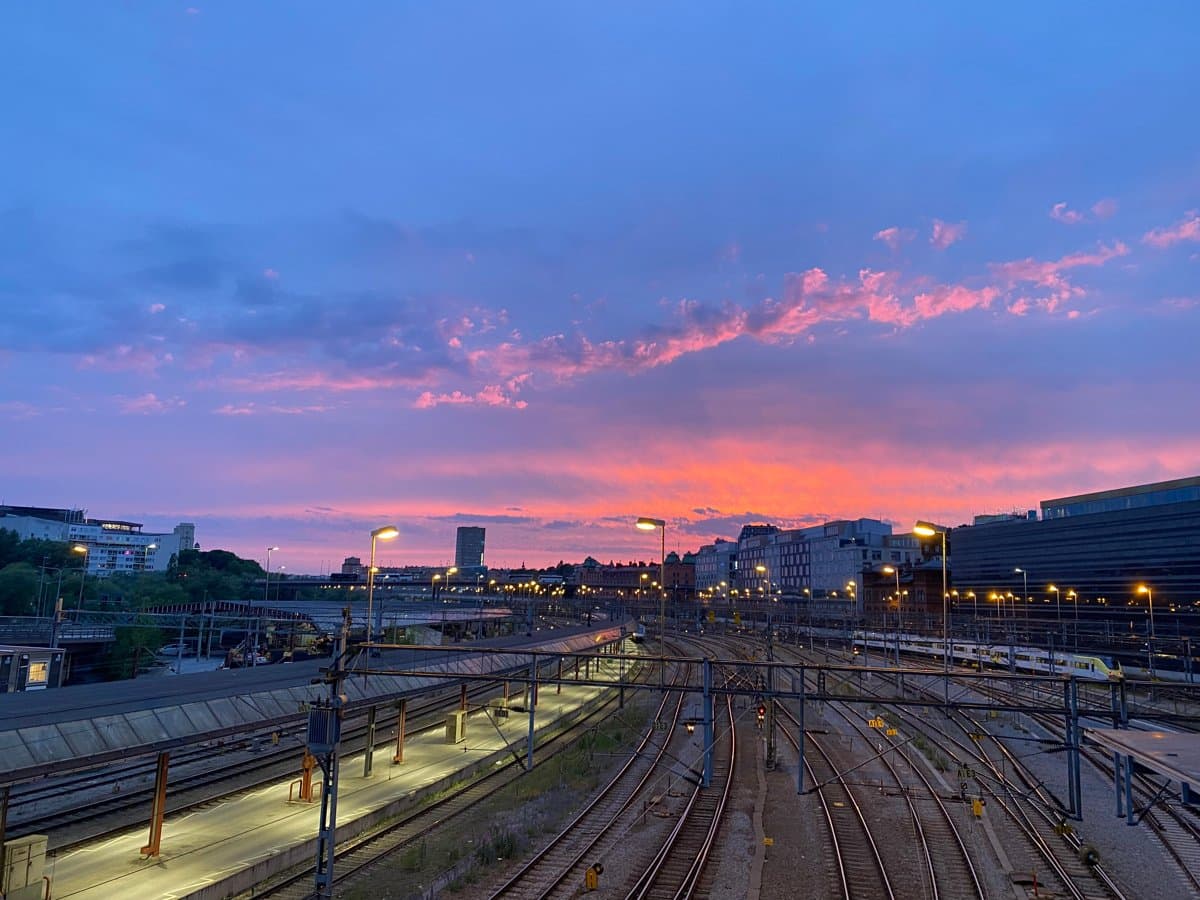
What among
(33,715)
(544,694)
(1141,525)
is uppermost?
(1141,525)

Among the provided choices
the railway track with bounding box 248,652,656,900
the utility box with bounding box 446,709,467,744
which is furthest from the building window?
the railway track with bounding box 248,652,656,900

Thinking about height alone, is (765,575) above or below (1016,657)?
above

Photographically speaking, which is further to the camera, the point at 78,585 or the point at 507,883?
the point at 78,585

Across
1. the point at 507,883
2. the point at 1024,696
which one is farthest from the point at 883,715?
the point at 507,883

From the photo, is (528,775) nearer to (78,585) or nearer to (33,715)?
(33,715)

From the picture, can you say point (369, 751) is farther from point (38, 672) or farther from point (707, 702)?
point (38, 672)

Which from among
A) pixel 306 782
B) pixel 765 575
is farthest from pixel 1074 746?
pixel 765 575

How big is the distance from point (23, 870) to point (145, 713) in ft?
21.7

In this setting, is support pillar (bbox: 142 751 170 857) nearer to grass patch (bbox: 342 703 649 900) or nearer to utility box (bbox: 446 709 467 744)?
grass patch (bbox: 342 703 649 900)

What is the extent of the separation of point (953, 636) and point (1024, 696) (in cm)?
3278

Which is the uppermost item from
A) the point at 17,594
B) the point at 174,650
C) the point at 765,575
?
the point at 765,575

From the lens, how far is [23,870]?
1675 centimetres

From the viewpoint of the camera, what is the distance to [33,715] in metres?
21.7

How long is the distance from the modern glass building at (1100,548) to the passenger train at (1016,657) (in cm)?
3580
